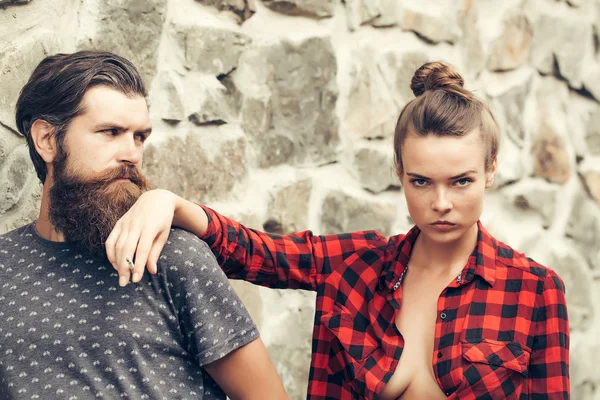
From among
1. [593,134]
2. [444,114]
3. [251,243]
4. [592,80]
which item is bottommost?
[593,134]

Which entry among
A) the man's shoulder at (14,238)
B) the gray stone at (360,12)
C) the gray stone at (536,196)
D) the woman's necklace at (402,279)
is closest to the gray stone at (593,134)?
the gray stone at (536,196)

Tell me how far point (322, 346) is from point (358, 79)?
1092 mm

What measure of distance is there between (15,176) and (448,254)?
1.02 m

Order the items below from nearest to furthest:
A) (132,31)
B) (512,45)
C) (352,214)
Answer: (132,31) → (352,214) → (512,45)

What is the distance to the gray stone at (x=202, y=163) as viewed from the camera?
2111mm

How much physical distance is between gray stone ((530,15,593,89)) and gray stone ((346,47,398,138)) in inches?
34.8

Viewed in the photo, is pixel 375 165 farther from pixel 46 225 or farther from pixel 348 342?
pixel 46 225

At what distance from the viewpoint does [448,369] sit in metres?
1.66

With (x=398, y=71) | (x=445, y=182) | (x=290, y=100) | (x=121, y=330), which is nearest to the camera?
(x=121, y=330)

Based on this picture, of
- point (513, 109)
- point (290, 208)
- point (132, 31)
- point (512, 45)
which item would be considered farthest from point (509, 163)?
point (132, 31)

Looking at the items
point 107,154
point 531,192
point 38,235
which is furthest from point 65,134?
point 531,192

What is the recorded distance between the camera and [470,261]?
176 centimetres

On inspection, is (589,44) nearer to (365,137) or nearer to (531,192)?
(531,192)

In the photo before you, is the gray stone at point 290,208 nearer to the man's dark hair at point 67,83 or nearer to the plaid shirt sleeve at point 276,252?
the plaid shirt sleeve at point 276,252
